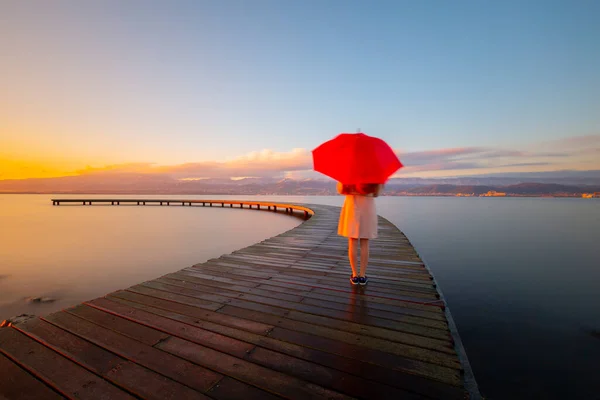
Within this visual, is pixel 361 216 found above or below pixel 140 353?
above

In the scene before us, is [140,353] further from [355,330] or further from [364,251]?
[364,251]

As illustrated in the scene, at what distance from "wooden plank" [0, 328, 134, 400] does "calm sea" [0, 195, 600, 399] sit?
16.0ft

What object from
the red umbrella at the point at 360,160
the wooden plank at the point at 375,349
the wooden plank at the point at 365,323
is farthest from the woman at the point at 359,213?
the wooden plank at the point at 375,349

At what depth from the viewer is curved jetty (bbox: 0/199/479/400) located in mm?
2275

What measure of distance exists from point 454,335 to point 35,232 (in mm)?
29160

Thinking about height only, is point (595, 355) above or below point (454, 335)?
below

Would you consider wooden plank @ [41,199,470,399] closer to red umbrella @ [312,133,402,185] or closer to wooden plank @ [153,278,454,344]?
wooden plank @ [153,278,454,344]

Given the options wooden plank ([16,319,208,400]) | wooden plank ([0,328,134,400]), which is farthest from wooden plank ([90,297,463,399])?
wooden plank ([0,328,134,400])

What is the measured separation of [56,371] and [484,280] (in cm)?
1172

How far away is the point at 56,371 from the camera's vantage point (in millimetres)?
2453

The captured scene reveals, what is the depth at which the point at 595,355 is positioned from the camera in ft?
17.8

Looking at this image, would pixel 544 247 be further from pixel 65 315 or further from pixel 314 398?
pixel 65 315

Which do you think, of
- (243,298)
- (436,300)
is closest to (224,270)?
(243,298)

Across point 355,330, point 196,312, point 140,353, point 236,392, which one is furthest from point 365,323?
point 140,353
